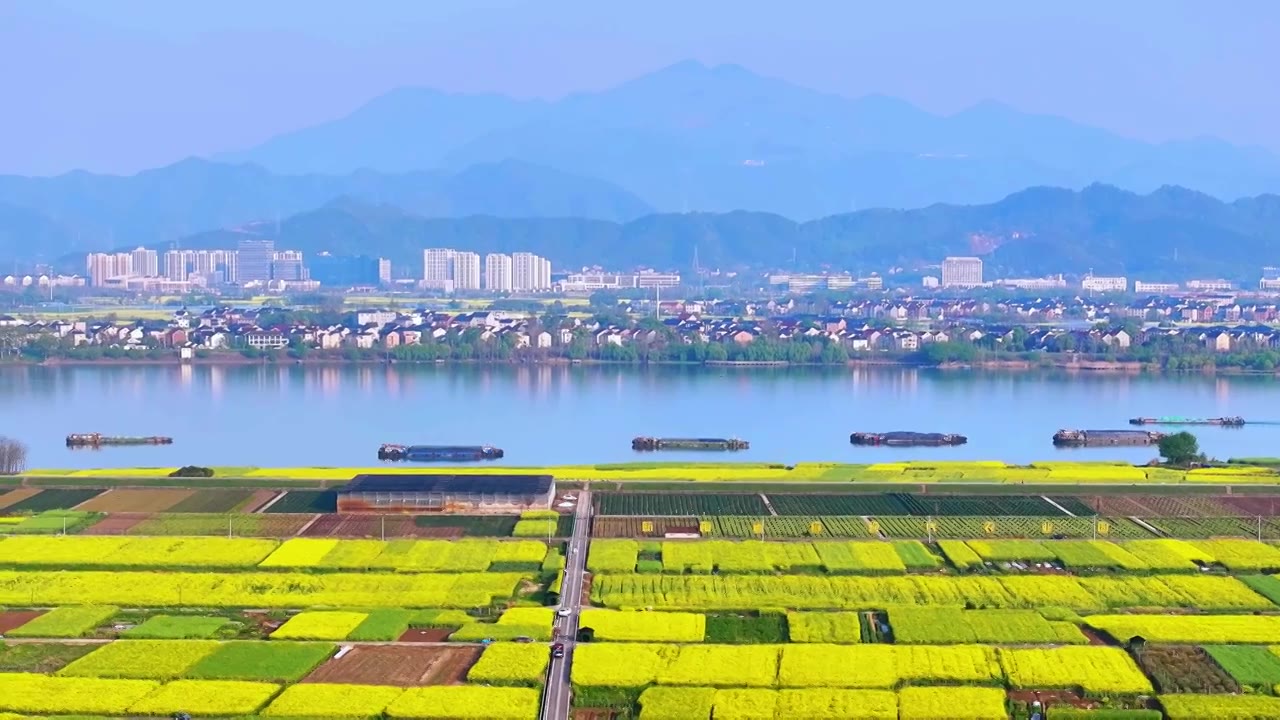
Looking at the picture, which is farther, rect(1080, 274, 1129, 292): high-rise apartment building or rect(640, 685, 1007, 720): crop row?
rect(1080, 274, 1129, 292): high-rise apartment building

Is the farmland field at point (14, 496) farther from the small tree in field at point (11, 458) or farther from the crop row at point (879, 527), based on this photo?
the crop row at point (879, 527)

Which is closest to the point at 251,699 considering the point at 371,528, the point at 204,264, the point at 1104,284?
the point at 371,528

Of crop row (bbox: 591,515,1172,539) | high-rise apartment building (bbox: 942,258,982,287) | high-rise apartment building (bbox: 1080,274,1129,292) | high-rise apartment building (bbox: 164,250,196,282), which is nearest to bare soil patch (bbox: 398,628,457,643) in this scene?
crop row (bbox: 591,515,1172,539)

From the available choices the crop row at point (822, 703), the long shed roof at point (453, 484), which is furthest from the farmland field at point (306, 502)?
the crop row at point (822, 703)

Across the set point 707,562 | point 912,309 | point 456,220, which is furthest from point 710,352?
point 456,220

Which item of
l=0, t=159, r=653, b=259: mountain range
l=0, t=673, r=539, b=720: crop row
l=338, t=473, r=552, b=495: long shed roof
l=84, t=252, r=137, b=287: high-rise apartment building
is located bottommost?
l=0, t=673, r=539, b=720: crop row

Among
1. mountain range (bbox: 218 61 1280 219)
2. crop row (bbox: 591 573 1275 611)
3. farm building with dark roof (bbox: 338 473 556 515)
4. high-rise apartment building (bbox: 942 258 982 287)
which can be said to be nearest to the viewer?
crop row (bbox: 591 573 1275 611)

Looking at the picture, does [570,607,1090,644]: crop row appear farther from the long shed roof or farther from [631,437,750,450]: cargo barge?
[631,437,750,450]: cargo barge

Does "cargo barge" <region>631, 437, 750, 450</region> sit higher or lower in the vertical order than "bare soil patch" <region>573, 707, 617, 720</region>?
higher

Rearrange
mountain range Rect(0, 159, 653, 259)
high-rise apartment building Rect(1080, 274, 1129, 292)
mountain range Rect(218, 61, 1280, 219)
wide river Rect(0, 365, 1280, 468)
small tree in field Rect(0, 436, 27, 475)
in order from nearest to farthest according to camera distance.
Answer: small tree in field Rect(0, 436, 27, 475) < wide river Rect(0, 365, 1280, 468) < high-rise apartment building Rect(1080, 274, 1129, 292) < mountain range Rect(0, 159, 653, 259) < mountain range Rect(218, 61, 1280, 219)
